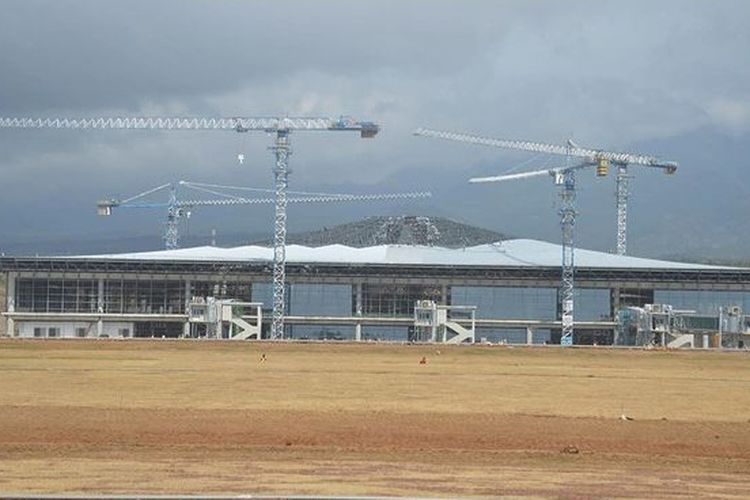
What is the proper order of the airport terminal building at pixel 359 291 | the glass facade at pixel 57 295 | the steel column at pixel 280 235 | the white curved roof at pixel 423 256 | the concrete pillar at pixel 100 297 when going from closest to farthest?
the steel column at pixel 280 235, the airport terminal building at pixel 359 291, the concrete pillar at pixel 100 297, the glass facade at pixel 57 295, the white curved roof at pixel 423 256

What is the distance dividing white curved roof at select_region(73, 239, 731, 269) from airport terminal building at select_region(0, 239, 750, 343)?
7.73 ft

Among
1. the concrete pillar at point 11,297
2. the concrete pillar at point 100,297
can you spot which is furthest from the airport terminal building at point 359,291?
the concrete pillar at point 11,297

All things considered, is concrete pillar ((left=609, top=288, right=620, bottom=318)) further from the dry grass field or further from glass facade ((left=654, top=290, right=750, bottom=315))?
the dry grass field

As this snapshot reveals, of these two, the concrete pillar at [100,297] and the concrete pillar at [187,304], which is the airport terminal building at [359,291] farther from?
the concrete pillar at [187,304]

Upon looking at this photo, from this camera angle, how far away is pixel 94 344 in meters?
109

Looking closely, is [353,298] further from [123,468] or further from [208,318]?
[123,468]

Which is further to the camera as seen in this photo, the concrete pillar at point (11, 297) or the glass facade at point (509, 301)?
the glass facade at point (509, 301)

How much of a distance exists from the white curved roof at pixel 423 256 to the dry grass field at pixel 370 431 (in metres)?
95.6

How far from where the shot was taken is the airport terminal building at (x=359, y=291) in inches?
6235

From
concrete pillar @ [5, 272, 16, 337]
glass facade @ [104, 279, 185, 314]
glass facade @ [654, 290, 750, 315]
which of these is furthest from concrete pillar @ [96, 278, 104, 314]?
glass facade @ [654, 290, 750, 315]

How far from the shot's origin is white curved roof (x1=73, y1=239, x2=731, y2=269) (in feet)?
541

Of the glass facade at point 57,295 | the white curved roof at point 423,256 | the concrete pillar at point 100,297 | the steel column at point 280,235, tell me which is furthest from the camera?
the white curved roof at point 423,256

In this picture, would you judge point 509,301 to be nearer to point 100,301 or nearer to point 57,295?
point 100,301

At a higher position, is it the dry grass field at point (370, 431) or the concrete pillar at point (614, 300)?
the concrete pillar at point (614, 300)
